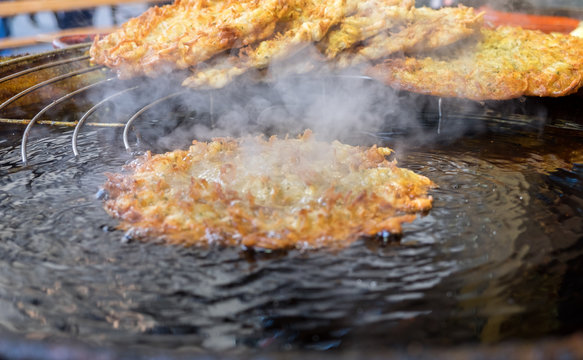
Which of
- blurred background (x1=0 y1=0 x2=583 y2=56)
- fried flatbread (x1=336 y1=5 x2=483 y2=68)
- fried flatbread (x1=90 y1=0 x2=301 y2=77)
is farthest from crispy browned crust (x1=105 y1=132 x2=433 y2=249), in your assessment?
blurred background (x1=0 y1=0 x2=583 y2=56)

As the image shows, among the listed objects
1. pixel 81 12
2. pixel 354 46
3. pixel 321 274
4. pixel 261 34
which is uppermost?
pixel 81 12

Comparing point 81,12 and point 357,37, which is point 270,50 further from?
point 81,12

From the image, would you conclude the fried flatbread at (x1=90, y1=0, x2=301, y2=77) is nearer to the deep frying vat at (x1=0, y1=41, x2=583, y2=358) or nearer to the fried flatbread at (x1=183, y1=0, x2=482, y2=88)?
the fried flatbread at (x1=183, y1=0, x2=482, y2=88)

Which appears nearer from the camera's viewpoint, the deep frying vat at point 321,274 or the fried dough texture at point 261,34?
the deep frying vat at point 321,274

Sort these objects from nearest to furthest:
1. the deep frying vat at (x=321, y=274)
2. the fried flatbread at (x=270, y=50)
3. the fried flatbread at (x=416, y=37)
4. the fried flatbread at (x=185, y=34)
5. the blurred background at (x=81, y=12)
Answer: the deep frying vat at (x=321, y=274), the fried flatbread at (x=185, y=34), the fried flatbread at (x=270, y=50), the fried flatbread at (x=416, y=37), the blurred background at (x=81, y=12)

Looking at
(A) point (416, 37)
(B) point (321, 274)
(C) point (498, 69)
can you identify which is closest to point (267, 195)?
(B) point (321, 274)

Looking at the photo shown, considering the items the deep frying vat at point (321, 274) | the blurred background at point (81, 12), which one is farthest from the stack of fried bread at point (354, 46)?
the blurred background at point (81, 12)

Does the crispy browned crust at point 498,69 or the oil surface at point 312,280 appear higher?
the crispy browned crust at point 498,69

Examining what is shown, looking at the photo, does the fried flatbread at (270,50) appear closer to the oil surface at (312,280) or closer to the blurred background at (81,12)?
the oil surface at (312,280)
